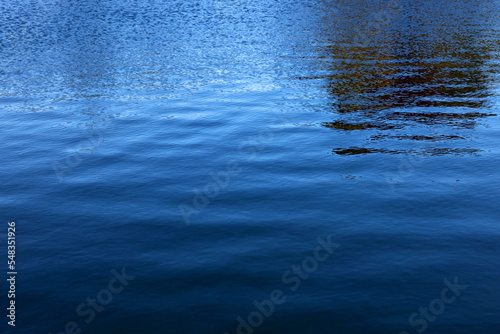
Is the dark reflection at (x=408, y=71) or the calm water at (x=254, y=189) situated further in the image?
the dark reflection at (x=408, y=71)

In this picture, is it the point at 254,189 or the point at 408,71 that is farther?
the point at 408,71

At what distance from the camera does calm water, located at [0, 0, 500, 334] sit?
14.8m

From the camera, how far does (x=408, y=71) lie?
141 ft

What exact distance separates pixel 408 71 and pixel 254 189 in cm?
2577

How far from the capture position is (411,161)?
2495 cm

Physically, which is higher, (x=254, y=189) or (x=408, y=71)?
(x=408, y=71)

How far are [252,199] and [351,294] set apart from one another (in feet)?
24.2

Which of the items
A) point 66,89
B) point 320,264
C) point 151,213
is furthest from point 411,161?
point 66,89

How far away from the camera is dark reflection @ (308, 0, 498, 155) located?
30891 mm

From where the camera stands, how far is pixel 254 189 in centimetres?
2244

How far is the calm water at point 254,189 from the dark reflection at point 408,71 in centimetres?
28

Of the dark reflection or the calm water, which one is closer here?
the calm water

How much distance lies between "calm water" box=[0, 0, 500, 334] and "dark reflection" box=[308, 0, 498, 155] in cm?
28

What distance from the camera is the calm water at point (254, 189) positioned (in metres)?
14.8
